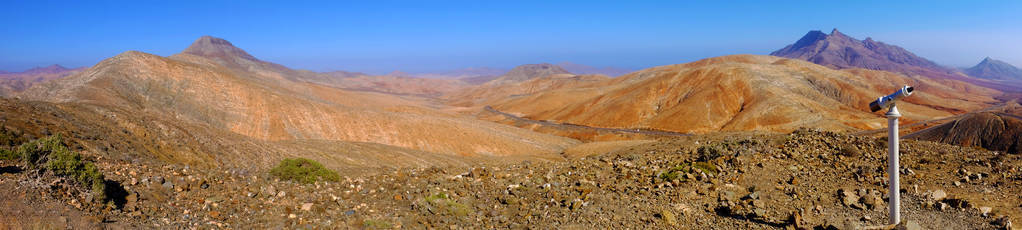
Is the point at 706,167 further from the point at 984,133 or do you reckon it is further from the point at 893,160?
the point at 984,133

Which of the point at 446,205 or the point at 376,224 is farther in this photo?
the point at 446,205

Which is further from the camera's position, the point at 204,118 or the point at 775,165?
the point at 204,118

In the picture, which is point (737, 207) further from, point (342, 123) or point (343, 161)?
point (342, 123)

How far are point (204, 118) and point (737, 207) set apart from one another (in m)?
37.6

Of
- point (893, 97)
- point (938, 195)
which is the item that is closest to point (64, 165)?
point (893, 97)

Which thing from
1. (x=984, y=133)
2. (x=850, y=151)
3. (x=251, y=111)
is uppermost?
(x=251, y=111)

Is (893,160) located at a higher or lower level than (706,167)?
higher

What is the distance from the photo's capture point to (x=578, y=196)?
10.5 meters

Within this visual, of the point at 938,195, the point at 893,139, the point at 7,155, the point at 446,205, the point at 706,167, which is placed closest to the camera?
the point at 893,139

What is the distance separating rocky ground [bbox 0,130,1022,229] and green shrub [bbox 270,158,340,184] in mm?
360

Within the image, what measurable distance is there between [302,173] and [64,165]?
14.2 feet

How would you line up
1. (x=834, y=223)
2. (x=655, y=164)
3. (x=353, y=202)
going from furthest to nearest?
1. (x=655, y=164)
2. (x=353, y=202)
3. (x=834, y=223)

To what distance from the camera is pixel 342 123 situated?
39.8m

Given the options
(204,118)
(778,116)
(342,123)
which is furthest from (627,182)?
(778,116)
